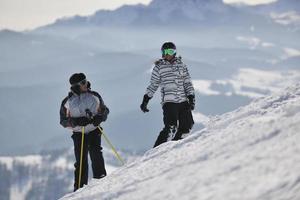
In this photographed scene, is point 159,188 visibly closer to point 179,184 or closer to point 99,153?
point 179,184

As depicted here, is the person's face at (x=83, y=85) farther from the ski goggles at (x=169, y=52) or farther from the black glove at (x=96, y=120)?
the ski goggles at (x=169, y=52)

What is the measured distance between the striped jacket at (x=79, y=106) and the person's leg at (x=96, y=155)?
0.18 metres

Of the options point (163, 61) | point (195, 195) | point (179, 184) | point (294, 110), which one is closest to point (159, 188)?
point (179, 184)

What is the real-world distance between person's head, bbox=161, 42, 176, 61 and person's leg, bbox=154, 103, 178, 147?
99 cm

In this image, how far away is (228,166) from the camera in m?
4.52

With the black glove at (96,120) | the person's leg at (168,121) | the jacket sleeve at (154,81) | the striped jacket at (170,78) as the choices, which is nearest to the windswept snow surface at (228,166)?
the black glove at (96,120)

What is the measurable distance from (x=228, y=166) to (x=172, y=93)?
5502 mm

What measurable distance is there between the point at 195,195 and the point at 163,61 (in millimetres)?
5977

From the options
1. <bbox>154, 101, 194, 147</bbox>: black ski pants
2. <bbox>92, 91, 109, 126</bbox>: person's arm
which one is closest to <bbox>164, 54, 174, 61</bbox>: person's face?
<bbox>154, 101, 194, 147</bbox>: black ski pants

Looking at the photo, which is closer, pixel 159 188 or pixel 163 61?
pixel 159 188

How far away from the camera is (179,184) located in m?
4.69

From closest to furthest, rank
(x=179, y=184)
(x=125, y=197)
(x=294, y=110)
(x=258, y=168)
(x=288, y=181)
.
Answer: (x=288, y=181), (x=258, y=168), (x=179, y=184), (x=125, y=197), (x=294, y=110)

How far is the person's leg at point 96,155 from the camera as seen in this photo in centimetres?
898

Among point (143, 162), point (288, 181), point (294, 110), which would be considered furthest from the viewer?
point (143, 162)
